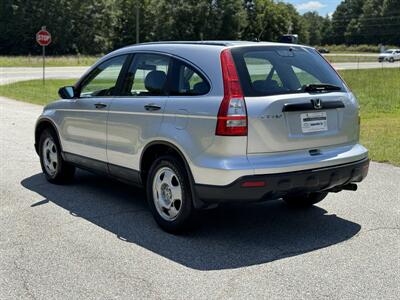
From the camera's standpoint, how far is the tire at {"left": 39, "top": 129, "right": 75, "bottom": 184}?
23.3 feet

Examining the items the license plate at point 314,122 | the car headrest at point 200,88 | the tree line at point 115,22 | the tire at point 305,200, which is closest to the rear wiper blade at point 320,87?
the license plate at point 314,122

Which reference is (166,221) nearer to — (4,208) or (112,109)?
(112,109)

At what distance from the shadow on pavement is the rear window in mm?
1370

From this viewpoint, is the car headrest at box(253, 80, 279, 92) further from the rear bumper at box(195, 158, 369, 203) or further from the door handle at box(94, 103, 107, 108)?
the door handle at box(94, 103, 107, 108)

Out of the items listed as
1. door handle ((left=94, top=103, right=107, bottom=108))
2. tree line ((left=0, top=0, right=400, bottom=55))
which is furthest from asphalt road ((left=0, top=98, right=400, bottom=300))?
tree line ((left=0, top=0, right=400, bottom=55))

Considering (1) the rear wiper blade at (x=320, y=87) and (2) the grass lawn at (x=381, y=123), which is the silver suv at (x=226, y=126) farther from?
(2) the grass lawn at (x=381, y=123)

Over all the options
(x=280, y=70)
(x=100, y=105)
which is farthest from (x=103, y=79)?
(x=280, y=70)

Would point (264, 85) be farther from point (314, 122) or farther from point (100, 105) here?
point (100, 105)

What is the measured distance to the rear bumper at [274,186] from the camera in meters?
4.56

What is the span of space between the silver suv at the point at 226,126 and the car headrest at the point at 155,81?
0.01 metres

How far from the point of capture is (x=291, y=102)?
186 inches

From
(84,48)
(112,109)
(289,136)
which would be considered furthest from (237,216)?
(84,48)

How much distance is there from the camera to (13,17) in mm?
87062

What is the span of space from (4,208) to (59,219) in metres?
0.83
